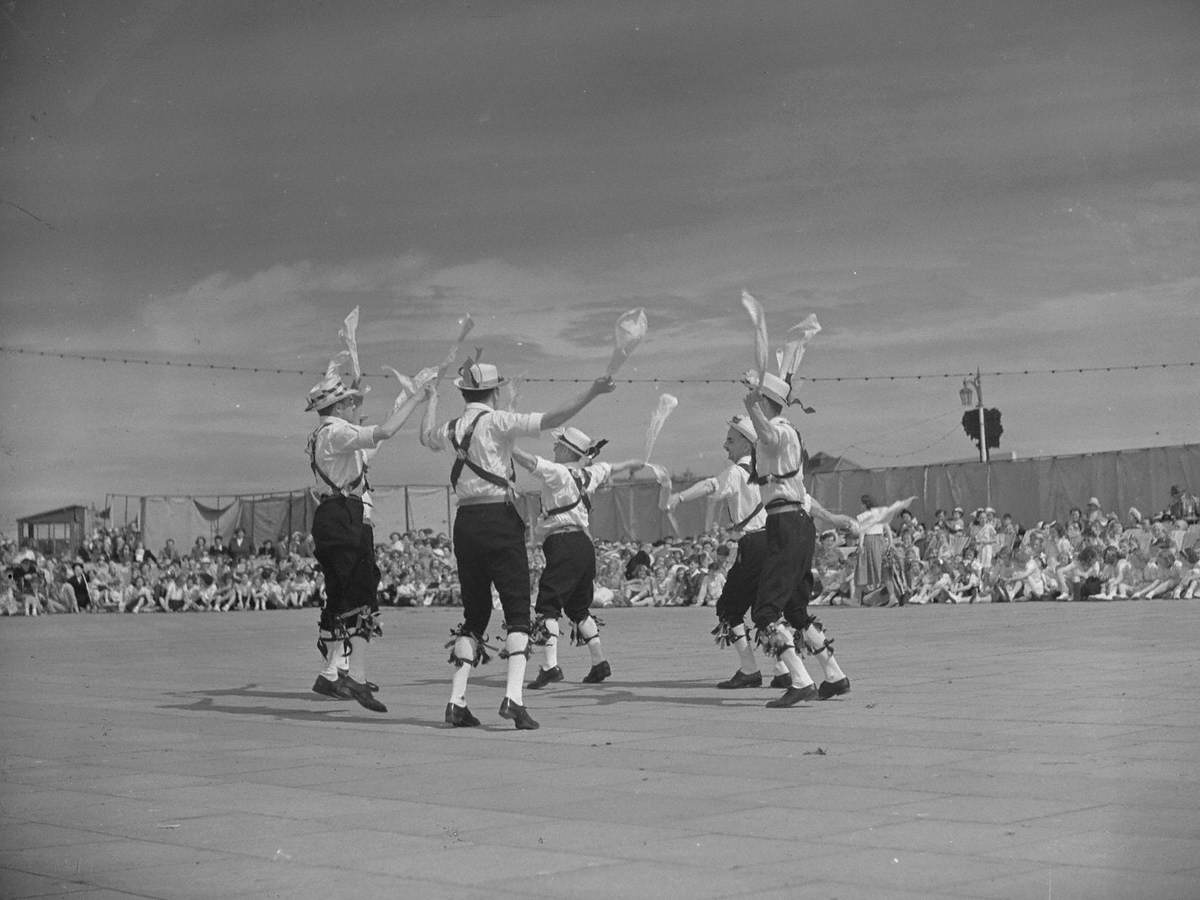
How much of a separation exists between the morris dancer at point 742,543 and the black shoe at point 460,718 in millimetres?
2820

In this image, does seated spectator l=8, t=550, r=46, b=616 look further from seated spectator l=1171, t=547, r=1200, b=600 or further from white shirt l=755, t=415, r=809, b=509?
white shirt l=755, t=415, r=809, b=509

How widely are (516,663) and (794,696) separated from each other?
194cm

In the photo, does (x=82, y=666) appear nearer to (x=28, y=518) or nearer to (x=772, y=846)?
(x=772, y=846)

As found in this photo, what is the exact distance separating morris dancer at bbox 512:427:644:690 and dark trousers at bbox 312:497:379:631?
130 centimetres

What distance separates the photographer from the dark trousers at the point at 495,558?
995 cm

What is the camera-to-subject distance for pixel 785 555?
35.4ft

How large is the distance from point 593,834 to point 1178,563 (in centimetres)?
2008

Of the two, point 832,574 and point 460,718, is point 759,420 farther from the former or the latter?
point 832,574

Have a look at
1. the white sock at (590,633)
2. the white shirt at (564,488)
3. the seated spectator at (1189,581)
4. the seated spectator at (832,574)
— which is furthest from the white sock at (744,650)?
the seated spectator at (832,574)

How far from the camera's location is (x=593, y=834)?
608 centimetres

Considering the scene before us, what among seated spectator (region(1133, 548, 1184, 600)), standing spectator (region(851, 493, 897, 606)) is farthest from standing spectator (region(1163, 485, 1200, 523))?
standing spectator (region(851, 493, 897, 606))

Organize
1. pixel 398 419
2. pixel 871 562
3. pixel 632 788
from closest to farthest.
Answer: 1. pixel 632 788
2. pixel 398 419
3. pixel 871 562

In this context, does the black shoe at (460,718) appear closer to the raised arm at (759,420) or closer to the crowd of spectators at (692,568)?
the raised arm at (759,420)

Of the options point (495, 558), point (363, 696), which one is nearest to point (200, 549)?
point (363, 696)
